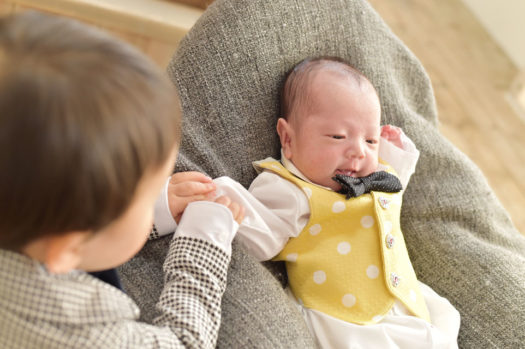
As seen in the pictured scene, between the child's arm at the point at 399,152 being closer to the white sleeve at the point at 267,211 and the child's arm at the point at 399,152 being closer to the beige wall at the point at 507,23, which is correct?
the white sleeve at the point at 267,211

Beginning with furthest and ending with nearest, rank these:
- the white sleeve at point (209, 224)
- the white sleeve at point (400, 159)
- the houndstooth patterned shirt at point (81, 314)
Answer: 1. the white sleeve at point (400, 159)
2. the white sleeve at point (209, 224)
3. the houndstooth patterned shirt at point (81, 314)

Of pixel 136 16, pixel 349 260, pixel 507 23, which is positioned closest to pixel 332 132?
pixel 349 260

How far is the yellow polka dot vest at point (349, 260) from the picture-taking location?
1148 mm

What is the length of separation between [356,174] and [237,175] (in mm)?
271

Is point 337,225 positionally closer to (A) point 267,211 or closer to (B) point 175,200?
(A) point 267,211

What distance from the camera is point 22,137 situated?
59 centimetres

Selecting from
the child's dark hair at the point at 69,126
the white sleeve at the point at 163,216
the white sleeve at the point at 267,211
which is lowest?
the white sleeve at the point at 163,216

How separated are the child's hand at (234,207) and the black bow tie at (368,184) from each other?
0.26 metres

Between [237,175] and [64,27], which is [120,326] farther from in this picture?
[237,175]

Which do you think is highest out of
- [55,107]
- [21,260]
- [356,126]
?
[55,107]

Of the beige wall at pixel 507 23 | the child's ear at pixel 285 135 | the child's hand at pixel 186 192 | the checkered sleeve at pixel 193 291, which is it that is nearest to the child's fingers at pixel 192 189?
the child's hand at pixel 186 192

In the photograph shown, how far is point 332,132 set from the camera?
1.23m

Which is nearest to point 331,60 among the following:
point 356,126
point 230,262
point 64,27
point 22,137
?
point 356,126

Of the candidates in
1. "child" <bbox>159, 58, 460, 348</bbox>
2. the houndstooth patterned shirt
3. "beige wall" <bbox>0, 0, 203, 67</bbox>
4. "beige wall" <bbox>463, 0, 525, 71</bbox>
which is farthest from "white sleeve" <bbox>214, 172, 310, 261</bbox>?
"beige wall" <bbox>463, 0, 525, 71</bbox>
